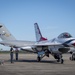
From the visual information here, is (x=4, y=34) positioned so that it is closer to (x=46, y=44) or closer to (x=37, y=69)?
(x=46, y=44)

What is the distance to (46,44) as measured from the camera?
77.7 ft

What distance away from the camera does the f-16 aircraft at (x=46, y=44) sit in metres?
21.8

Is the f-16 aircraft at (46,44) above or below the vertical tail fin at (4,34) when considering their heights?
below

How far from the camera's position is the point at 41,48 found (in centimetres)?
2477

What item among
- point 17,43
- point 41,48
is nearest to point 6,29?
Answer: point 17,43

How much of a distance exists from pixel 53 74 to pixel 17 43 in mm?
16909

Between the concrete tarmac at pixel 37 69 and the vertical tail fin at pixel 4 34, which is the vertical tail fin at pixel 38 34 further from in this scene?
the concrete tarmac at pixel 37 69

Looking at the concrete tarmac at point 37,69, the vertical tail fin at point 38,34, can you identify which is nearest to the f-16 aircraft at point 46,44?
the vertical tail fin at point 38,34

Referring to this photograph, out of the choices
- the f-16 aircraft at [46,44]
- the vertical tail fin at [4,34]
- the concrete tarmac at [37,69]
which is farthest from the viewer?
the vertical tail fin at [4,34]

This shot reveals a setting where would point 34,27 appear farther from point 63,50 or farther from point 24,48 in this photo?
point 63,50

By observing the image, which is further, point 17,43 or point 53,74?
point 17,43

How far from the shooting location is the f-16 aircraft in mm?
21828

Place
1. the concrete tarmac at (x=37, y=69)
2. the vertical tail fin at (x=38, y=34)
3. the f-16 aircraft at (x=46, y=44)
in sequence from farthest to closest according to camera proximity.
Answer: the vertical tail fin at (x=38, y=34), the f-16 aircraft at (x=46, y=44), the concrete tarmac at (x=37, y=69)

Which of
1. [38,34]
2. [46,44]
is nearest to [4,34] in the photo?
[38,34]
